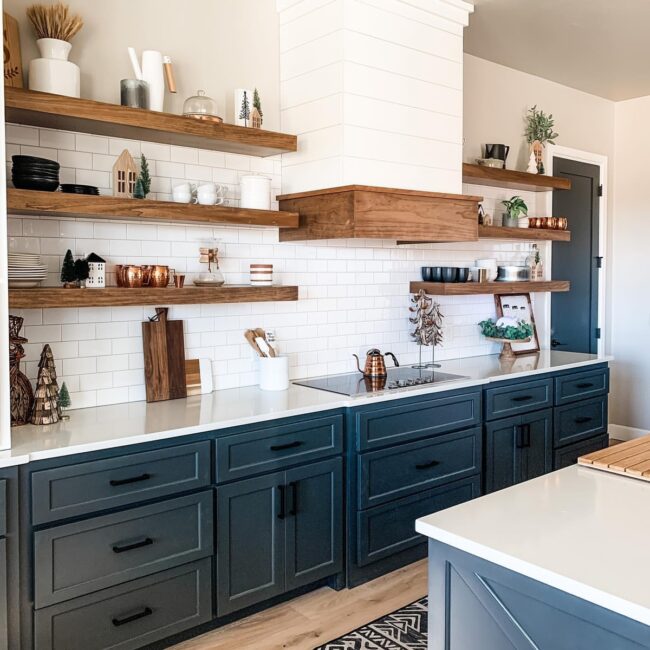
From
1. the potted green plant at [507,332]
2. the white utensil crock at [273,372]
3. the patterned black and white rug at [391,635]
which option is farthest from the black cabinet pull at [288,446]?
the potted green plant at [507,332]

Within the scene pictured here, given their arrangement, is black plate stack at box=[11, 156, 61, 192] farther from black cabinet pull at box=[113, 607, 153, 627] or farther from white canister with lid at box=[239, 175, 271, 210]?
black cabinet pull at box=[113, 607, 153, 627]

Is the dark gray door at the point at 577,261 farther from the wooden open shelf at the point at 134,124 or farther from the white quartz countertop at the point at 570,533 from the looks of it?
the white quartz countertop at the point at 570,533

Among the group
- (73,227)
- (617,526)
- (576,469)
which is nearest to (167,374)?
(73,227)

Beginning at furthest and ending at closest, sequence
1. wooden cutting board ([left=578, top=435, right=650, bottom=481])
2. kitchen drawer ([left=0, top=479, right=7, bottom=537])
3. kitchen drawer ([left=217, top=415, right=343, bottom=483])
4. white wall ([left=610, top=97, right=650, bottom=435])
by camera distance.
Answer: white wall ([left=610, top=97, right=650, bottom=435]) → kitchen drawer ([left=217, top=415, right=343, bottom=483]) → kitchen drawer ([left=0, top=479, right=7, bottom=537]) → wooden cutting board ([left=578, top=435, right=650, bottom=481])

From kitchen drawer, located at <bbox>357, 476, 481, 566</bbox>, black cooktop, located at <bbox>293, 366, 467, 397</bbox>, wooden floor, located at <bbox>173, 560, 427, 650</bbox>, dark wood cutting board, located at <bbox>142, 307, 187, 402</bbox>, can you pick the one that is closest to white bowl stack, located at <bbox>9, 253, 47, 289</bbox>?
dark wood cutting board, located at <bbox>142, 307, 187, 402</bbox>

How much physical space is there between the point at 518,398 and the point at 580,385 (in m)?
0.67

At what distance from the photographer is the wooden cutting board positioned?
1.98 m

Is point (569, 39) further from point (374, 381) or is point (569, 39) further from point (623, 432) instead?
point (623, 432)

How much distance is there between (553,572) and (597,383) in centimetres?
341

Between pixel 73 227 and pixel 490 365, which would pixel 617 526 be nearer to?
pixel 73 227

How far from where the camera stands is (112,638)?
8.07ft

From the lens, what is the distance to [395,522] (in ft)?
10.9

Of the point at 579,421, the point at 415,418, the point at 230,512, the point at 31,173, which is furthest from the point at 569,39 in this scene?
the point at 230,512

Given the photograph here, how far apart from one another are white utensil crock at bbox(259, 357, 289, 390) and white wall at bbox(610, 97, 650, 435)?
3645 millimetres
